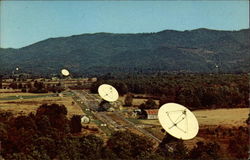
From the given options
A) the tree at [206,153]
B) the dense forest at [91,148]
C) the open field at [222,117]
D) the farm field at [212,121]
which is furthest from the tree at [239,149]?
the open field at [222,117]

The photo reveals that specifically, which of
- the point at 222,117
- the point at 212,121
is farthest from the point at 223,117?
the point at 212,121

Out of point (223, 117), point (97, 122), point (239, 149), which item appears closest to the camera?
point (239, 149)

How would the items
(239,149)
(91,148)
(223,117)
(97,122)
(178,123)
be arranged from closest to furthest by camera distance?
(91,148) → (239,149) → (178,123) → (97,122) → (223,117)

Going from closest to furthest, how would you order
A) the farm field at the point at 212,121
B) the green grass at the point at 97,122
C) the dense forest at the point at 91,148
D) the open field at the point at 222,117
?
the dense forest at the point at 91,148, the farm field at the point at 212,121, the green grass at the point at 97,122, the open field at the point at 222,117

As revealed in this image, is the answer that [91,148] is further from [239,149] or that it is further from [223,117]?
[223,117]

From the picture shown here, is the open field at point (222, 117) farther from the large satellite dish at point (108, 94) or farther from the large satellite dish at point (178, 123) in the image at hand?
the large satellite dish at point (178, 123)

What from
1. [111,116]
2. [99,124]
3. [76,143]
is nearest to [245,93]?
[111,116]

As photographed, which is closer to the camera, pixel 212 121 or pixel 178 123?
pixel 178 123

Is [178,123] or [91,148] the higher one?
[178,123]

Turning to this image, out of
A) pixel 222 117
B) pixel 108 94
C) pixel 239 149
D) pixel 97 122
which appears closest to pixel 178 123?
pixel 239 149

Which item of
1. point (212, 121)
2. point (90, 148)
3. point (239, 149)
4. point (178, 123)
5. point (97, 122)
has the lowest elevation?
point (212, 121)

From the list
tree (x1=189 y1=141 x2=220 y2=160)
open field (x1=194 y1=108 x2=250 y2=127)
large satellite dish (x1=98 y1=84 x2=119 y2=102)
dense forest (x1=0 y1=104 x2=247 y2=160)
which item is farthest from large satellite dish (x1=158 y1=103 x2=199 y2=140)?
large satellite dish (x1=98 y1=84 x2=119 y2=102)
